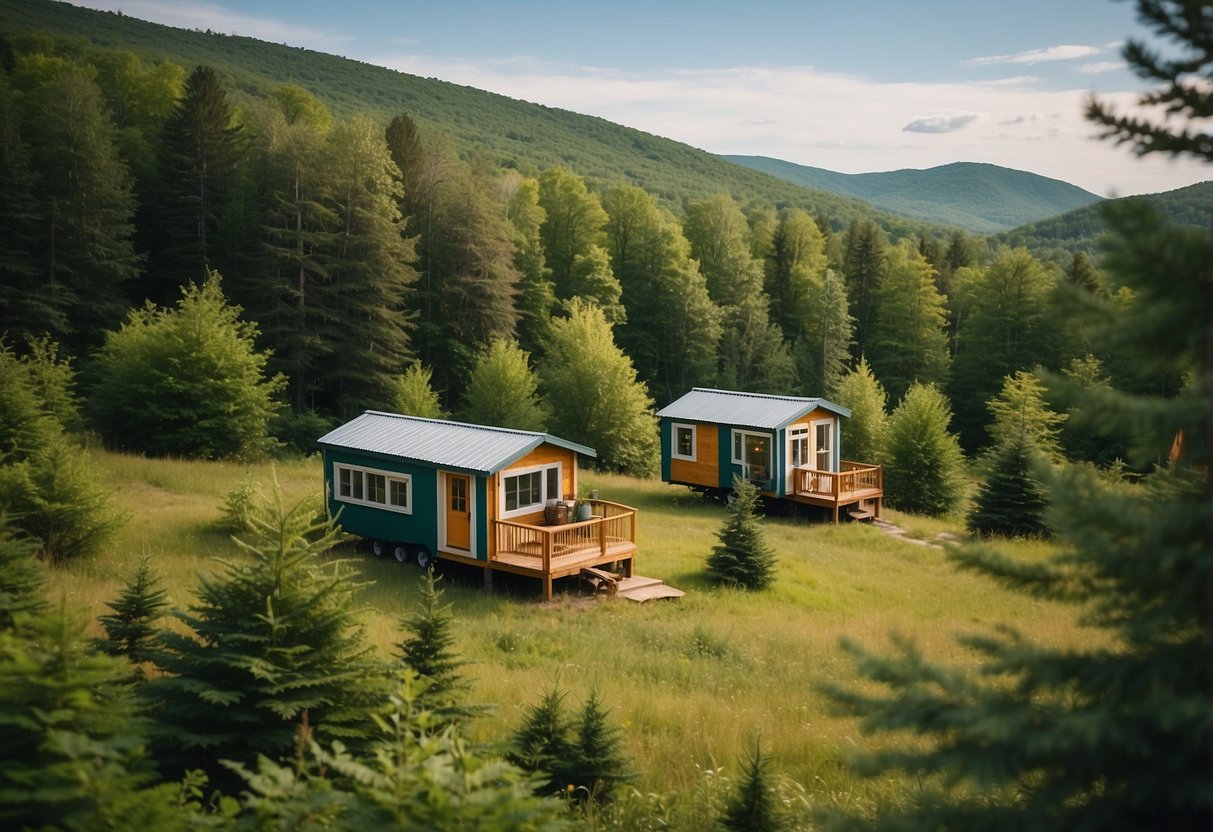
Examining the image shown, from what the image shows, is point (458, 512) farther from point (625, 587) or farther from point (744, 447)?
point (744, 447)

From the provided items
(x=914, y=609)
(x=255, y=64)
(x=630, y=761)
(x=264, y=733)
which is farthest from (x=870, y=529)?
(x=255, y=64)

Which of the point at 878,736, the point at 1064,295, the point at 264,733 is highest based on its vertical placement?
the point at 1064,295

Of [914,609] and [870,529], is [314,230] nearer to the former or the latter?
[870,529]

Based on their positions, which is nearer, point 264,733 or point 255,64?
point 264,733

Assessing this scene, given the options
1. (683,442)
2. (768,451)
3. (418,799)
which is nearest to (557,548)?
(768,451)

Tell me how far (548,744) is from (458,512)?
1298 centimetres

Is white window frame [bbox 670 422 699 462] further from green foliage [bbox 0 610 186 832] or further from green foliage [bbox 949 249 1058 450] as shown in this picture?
green foliage [bbox 949 249 1058 450]

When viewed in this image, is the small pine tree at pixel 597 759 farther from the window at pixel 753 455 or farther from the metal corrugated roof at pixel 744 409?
the window at pixel 753 455

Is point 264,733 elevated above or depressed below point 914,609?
above

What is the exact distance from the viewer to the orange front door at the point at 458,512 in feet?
67.4

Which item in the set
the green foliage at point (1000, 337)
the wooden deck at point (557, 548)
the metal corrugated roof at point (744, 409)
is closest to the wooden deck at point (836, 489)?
the metal corrugated roof at point (744, 409)

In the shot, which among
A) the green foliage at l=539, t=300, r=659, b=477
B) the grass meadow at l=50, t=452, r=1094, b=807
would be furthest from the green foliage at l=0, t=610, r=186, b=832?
the green foliage at l=539, t=300, r=659, b=477

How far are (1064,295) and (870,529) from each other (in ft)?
85.5

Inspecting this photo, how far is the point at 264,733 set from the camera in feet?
21.0
